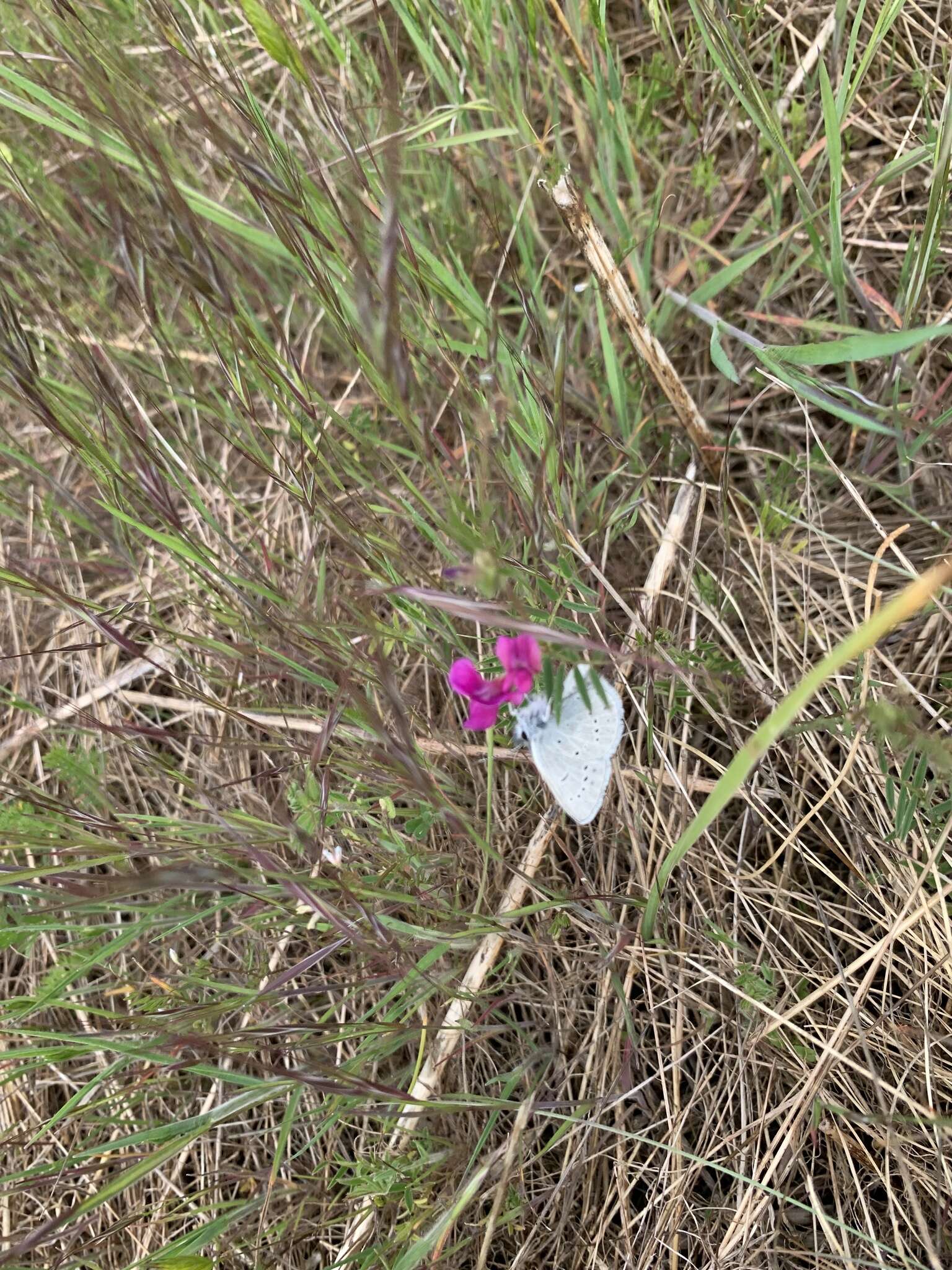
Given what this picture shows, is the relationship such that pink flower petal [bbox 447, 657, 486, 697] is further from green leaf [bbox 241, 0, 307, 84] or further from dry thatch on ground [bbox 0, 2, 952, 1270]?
green leaf [bbox 241, 0, 307, 84]

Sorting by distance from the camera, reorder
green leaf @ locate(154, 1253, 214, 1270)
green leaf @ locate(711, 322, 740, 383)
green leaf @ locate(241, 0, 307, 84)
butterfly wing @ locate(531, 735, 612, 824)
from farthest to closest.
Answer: green leaf @ locate(711, 322, 740, 383)
green leaf @ locate(154, 1253, 214, 1270)
butterfly wing @ locate(531, 735, 612, 824)
green leaf @ locate(241, 0, 307, 84)

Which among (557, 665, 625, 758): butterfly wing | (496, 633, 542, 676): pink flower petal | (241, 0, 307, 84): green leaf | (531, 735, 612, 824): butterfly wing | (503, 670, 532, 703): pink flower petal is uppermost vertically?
(241, 0, 307, 84): green leaf

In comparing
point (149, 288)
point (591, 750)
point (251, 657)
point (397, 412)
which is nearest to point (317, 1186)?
point (251, 657)

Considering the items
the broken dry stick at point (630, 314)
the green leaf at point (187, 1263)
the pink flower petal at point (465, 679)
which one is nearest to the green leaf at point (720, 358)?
the broken dry stick at point (630, 314)

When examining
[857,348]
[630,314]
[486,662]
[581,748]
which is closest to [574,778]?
[581,748]

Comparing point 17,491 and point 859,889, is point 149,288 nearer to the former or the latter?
point 17,491

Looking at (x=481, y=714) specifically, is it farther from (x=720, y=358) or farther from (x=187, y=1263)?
(x=187, y=1263)

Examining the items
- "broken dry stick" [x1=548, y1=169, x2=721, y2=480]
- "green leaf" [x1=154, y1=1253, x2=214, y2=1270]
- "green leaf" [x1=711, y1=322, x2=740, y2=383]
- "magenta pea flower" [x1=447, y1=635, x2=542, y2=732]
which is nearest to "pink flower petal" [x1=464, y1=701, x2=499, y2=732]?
"magenta pea flower" [x1=447, y1=635, x2=542, y2=732]
